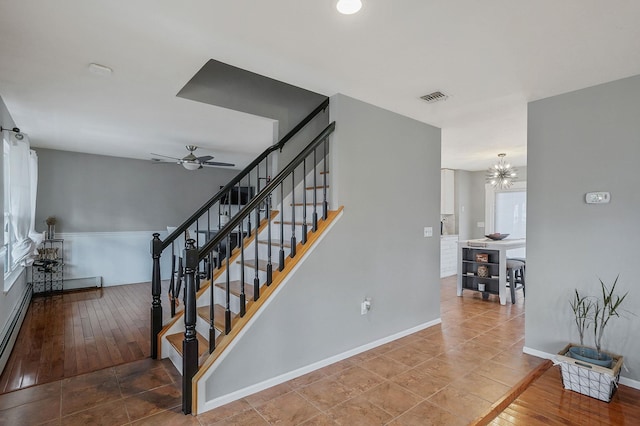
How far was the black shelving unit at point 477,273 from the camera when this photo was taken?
5199 millimetres

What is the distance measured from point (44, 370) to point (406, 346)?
3.34 metres

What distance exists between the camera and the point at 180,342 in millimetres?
2869

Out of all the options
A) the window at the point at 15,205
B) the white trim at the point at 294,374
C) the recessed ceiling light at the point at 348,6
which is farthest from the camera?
the window at the point at 15,205

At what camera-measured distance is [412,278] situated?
373 centimetres

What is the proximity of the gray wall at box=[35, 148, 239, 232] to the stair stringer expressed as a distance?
203 inches

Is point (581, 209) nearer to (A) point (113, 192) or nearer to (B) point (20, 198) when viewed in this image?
(B) point (20, 198)

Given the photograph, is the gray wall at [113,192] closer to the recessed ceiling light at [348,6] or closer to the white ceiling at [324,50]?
the white ceiling at [324,50]

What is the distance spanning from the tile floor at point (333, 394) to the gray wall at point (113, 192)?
434cm

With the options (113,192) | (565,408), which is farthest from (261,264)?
(113,192)

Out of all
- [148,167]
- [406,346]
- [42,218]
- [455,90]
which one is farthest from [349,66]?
[42,218]

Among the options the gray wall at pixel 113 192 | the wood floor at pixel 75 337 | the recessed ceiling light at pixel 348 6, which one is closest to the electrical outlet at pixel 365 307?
the wood floor at pixel 75 337

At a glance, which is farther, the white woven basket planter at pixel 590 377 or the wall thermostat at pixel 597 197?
the wall thermostat at pixel 597 197

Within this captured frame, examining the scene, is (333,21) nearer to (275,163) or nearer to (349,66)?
(349,66)

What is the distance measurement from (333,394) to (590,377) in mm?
1930
